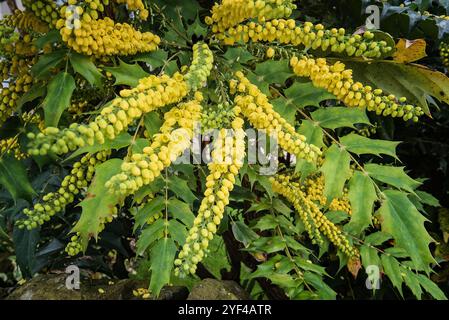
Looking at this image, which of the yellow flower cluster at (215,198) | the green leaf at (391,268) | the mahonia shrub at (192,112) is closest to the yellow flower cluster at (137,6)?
the mahonia shrub at (192,112)

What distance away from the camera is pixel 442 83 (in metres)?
1.20

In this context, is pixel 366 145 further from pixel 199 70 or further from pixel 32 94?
pixel 32 94

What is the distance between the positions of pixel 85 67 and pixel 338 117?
63 cm

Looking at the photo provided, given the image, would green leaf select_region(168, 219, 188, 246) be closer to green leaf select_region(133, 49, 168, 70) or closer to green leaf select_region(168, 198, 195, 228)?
green leaf select_region(168, 198, 195, 228)

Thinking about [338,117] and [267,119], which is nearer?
[267,119]

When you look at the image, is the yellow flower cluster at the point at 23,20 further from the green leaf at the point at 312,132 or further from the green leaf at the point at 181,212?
the green leaf at the point at 312,132

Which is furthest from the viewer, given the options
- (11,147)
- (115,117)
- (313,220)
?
(313,220)

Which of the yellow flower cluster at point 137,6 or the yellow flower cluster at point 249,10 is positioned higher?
the yellow flower cluster at point 137,6

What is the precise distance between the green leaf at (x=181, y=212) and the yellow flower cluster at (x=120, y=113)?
244 millimetres

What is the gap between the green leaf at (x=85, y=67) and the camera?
1027 millimetres

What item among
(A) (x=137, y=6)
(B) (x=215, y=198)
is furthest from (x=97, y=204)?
(A) (x=137, y=6)

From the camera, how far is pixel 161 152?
0.89 m
